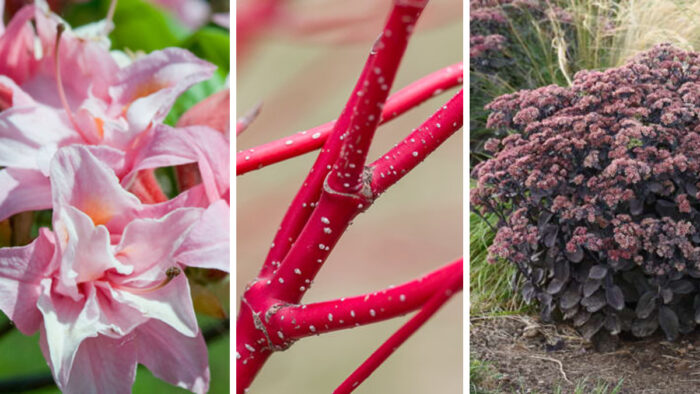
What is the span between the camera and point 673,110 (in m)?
1.73

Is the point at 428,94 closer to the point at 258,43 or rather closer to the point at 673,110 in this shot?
the point at 258,43

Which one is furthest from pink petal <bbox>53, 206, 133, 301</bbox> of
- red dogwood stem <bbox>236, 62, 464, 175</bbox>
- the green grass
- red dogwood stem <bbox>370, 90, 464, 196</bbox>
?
the green grass

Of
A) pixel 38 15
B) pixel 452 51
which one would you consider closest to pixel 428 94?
pixel 452 51

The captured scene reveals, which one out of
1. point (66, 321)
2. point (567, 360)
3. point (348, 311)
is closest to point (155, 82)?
point (66, 321)

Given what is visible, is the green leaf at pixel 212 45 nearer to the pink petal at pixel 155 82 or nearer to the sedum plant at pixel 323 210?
the pink petal at pixel 155 82

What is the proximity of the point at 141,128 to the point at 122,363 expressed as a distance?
17.1 inches

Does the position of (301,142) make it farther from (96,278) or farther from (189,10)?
(96,278)

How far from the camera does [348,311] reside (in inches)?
51.1

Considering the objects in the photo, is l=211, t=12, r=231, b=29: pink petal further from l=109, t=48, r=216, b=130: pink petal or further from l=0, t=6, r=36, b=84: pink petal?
l=0, t=6, r=36, b=84: pink petal

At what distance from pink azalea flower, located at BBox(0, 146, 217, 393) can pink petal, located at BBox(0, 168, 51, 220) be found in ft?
0.17

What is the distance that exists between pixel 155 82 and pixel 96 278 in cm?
39

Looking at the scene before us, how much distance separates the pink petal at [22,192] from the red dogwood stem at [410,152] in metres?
0.63

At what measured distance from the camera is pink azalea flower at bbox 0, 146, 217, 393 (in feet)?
4.08

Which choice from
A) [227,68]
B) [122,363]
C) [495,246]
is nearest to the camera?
[122,363]
